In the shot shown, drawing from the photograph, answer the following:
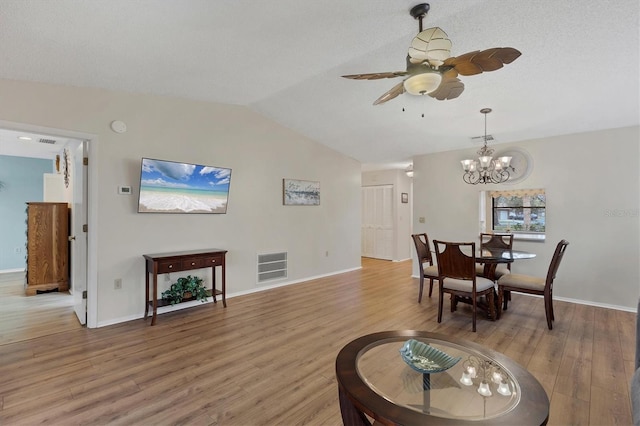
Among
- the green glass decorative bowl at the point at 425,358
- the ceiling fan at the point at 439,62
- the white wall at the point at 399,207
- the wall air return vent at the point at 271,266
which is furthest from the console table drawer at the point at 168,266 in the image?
the white wall at the point at 399,207

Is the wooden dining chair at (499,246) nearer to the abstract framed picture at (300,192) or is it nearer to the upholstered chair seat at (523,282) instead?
the upholstered chair seat at (523,282)

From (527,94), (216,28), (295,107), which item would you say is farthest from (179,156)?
(527,94)

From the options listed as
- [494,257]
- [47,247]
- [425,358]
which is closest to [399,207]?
[494,257]

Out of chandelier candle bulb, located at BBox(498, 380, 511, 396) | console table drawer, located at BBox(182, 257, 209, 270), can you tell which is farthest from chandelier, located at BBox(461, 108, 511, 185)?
console table drawer, located at BBox(182, 257, 209, 270)

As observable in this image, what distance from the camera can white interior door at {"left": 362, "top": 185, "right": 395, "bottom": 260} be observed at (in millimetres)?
7930

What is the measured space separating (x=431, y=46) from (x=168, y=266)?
3442 mm

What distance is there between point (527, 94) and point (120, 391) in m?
4.89

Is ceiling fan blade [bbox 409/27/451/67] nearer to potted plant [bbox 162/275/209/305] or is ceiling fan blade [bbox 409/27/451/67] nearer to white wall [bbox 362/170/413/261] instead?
potted plant [bbox 162/275/209/305]

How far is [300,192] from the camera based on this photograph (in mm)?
5465

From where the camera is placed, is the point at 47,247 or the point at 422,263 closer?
the point at 422,263

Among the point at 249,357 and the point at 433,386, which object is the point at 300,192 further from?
the point at 433,386

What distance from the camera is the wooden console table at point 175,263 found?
134 inches

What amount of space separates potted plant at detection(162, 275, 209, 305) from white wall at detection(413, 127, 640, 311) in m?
4.84

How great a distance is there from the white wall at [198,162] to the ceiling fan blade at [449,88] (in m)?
3.14
